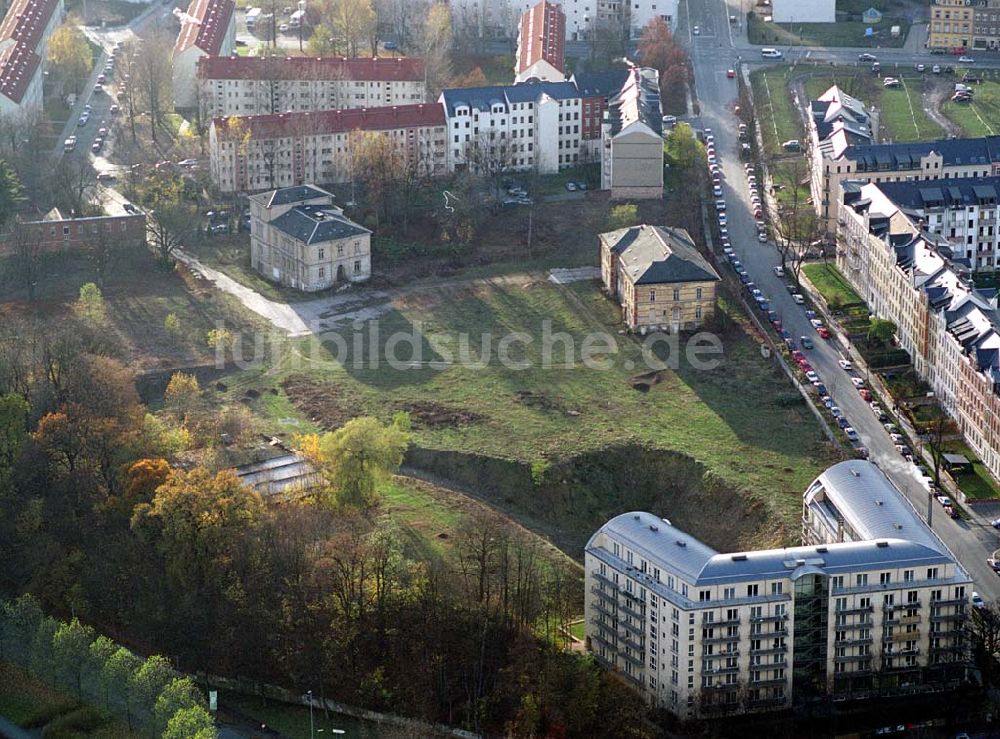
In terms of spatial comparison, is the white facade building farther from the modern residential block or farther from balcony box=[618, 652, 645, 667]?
balcony box=[618, 652, 645, 667]

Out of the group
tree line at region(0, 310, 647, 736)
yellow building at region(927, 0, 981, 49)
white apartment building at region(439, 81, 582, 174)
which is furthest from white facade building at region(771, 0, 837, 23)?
tree line at region(0, 310, 647, 736)

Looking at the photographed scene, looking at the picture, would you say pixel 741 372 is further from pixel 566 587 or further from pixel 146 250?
pixel 146 250

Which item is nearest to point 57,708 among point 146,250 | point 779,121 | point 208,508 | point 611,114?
point 208,508

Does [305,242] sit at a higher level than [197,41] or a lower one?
lower

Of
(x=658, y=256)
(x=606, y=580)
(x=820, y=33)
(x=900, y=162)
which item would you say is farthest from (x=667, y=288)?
(x=820, y=33)

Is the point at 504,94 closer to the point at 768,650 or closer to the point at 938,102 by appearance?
the point at 938,102
